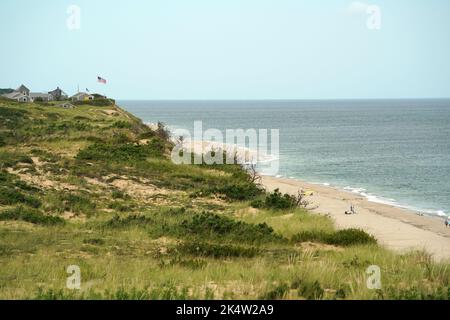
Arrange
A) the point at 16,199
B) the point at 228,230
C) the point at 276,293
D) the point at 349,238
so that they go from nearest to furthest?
the point at 276,293 → the point at 349,238 → the point at 228,230 → the point at 16,199

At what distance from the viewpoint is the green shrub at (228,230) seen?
15967mm

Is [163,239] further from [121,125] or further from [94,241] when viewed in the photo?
[121,125]

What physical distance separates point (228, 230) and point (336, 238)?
3.56 metres

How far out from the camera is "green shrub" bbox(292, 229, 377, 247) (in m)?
16.2

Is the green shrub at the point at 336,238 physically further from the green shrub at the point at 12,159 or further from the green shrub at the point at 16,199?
the green shrub at the point at 12,159

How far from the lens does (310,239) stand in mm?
16516

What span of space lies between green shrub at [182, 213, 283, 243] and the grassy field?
42 mm

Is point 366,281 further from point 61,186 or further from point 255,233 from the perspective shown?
point 61,186

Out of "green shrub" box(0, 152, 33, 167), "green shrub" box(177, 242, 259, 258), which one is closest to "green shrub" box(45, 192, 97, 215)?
"green shrub" box(0, 152, 33, 167)

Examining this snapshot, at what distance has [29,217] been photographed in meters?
17.2

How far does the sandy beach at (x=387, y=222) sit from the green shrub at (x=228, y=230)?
4336 mm

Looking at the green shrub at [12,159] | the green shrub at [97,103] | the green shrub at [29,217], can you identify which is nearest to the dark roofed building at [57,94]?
the green shrub at [97,103]

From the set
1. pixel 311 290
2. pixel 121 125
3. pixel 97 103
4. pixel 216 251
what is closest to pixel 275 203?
pixel 216 251
